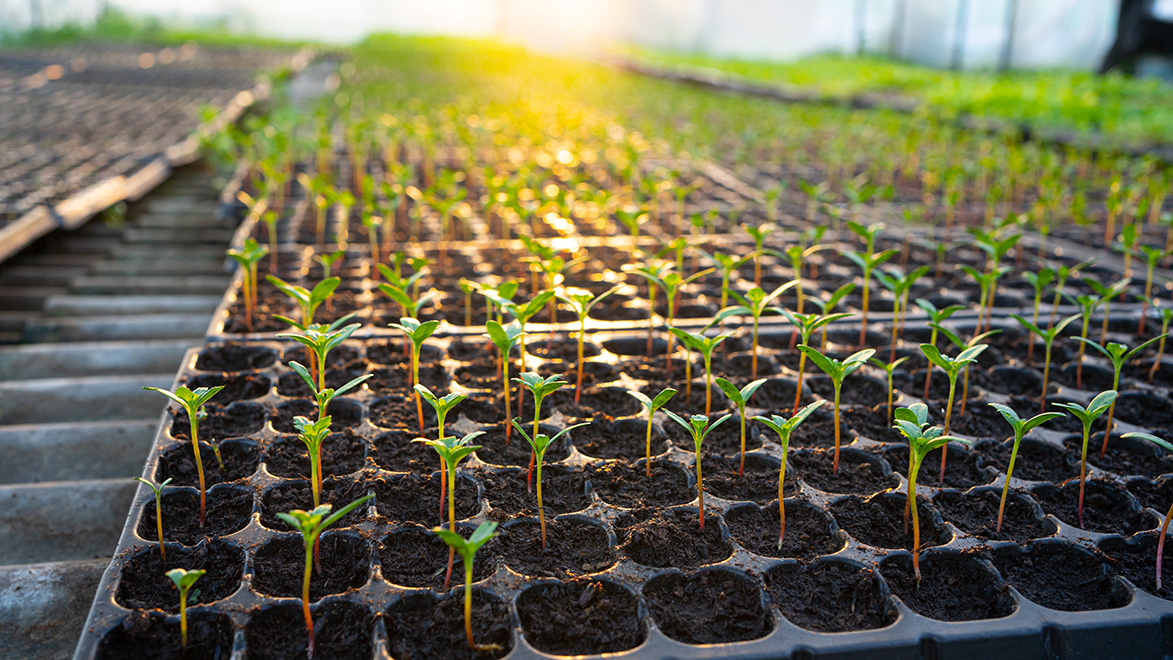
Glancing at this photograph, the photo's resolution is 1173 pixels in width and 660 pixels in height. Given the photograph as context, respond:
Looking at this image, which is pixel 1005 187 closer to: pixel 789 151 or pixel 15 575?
pixel 789 151

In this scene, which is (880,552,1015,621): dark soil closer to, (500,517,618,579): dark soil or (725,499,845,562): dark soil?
(725,499,845,562): dark soil

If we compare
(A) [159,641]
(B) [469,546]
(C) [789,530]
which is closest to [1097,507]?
(C) [789,530]

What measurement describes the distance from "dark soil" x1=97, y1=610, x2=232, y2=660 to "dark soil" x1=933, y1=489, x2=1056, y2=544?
1.31m

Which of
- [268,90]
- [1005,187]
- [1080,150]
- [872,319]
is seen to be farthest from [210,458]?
[268,90]

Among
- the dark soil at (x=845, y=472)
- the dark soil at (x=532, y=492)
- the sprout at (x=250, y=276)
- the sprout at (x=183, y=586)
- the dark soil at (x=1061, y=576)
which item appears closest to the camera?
the sprout at (x=183, y=586)

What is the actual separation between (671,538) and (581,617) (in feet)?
0.87

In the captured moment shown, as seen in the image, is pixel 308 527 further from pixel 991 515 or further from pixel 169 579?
pixel 991 515

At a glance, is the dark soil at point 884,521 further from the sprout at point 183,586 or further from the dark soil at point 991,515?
the sprout at point 183,586

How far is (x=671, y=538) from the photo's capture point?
57.2 inches

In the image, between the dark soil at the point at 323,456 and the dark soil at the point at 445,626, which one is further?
the dark soil at the point at 323,456

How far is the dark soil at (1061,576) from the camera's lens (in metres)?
1.31

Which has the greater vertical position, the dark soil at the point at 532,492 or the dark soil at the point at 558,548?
the dark soil at the point at 532,492

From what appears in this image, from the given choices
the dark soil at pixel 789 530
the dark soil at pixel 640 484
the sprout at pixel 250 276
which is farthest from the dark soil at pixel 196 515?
the dark soil at pixel 789 530

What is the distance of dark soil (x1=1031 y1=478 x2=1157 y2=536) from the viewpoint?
1520 millimetres
